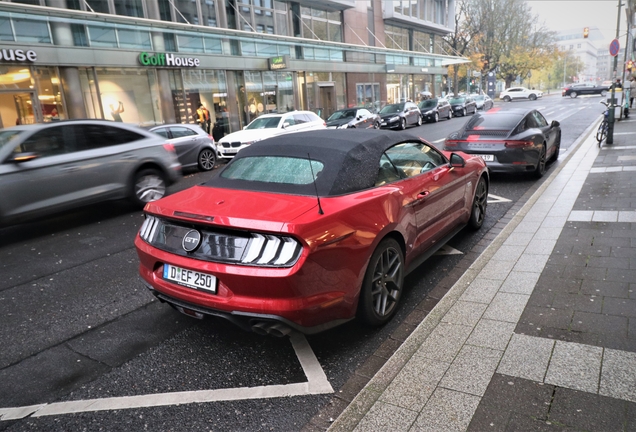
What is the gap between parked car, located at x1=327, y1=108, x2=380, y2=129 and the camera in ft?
66.0

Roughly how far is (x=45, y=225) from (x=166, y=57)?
1349cm

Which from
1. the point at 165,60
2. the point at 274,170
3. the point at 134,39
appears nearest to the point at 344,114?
the point at 165,60

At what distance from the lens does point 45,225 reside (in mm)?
7801

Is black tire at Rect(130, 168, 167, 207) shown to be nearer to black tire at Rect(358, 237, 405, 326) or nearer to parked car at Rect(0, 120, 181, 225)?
parked car at Rect(0, 120, 181, 225)

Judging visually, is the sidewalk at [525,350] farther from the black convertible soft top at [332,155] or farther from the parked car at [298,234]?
the black convertible soft top at [332,155]

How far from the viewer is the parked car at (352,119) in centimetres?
2011

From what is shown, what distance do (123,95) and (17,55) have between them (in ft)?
13.3

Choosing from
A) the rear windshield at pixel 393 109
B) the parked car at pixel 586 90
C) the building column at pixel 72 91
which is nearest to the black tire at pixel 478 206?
the building column at pixel 72 91

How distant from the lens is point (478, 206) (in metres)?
6.31

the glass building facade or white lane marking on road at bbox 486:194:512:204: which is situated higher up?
the glass building facade

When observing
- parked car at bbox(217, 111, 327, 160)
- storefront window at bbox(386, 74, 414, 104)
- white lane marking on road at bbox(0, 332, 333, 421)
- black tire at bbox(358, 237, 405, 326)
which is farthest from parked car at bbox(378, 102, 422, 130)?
white lane marking on road at bbox(0, 332, 333, 421)

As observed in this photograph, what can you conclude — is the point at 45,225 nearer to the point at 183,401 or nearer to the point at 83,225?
the point at 83,225

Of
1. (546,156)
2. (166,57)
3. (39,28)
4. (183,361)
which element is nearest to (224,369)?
(183,361)

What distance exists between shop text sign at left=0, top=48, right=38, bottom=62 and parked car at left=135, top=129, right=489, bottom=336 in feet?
47.3
